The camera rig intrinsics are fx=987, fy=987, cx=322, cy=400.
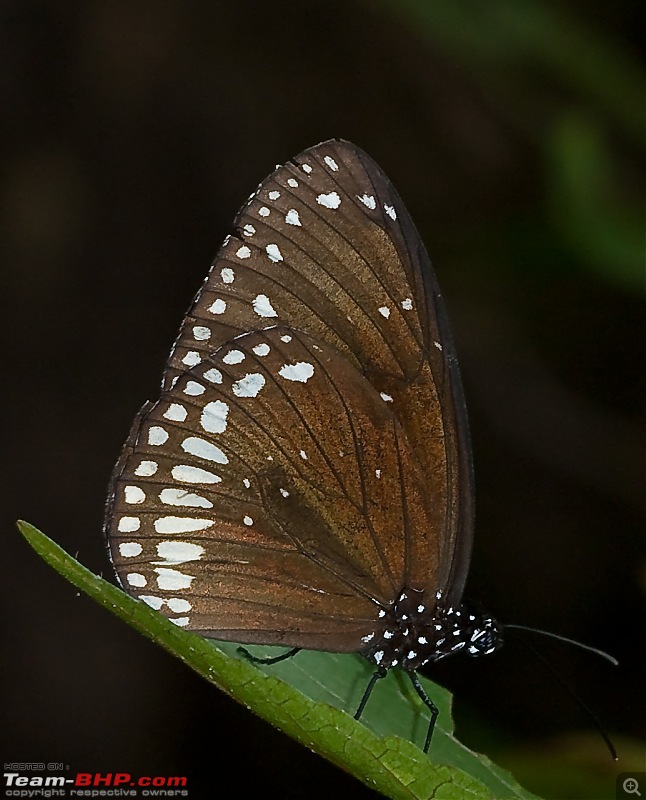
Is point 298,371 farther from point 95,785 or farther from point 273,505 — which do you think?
point 95,785

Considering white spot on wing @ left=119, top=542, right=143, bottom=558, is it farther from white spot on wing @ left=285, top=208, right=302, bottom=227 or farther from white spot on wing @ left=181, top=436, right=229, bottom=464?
white spot on wing @ left=285, top=208, right=302, bottom=227

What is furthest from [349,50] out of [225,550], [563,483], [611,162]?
[225,550]

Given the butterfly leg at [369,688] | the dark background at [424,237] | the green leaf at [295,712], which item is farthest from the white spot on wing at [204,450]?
the dark background at [424,237]

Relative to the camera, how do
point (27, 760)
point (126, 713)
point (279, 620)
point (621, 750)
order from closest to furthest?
1. point (279, 620)
2. point (621, 750)
3. point (27, 760)
4. point (126, 713)

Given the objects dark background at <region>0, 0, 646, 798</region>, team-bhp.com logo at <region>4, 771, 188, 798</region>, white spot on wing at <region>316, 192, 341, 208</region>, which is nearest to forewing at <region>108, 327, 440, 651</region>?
white spot on wing at <region>316, 192, 341, 208</region>

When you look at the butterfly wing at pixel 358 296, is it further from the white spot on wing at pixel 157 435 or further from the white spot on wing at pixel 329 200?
the white spot on wing at pixel 157 435

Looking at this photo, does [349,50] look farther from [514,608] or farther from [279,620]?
[279,620]
